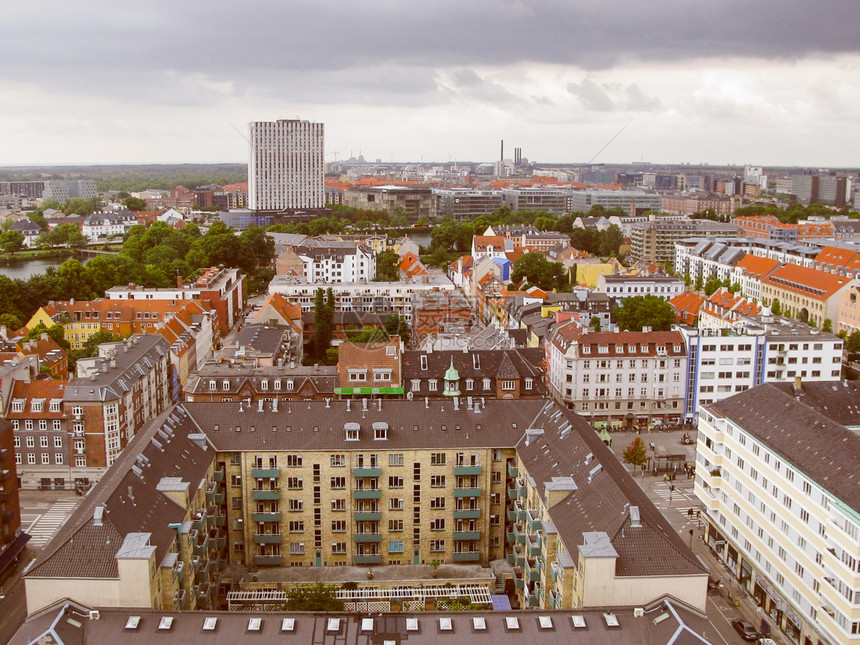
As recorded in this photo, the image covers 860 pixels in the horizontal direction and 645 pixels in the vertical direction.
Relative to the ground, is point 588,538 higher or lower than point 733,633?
higher

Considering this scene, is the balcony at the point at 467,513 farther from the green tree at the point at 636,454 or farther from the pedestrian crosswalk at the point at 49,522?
the pedestrian crosswalk at the point at 49,522

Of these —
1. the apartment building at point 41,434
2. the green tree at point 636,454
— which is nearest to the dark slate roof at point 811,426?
the green tree at point 636,454

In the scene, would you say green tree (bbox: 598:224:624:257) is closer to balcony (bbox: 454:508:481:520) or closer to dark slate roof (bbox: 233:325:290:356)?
dark slate roof (bbox: 233:325:290:356)

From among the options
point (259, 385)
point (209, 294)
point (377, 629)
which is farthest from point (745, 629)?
point (209, 294)

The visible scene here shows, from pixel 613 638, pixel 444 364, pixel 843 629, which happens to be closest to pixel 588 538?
pixel 613 638

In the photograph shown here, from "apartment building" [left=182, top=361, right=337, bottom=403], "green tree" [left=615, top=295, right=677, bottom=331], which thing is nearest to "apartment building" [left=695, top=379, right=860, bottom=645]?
"apartment building" [left=182, top=361, right=337, bottom=403]

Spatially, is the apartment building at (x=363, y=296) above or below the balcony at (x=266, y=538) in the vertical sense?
above

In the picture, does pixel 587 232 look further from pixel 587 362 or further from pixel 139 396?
pixel 139 396
